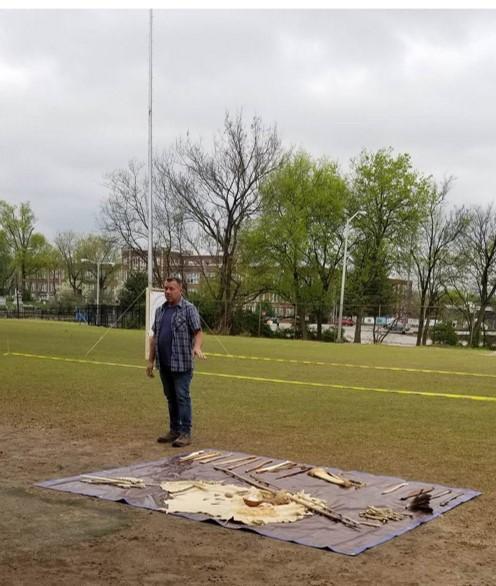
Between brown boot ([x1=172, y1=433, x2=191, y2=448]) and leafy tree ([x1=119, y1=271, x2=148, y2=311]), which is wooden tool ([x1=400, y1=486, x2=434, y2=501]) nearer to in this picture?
brown boot ([x1=172, y1=433, x2=191, y2=448])

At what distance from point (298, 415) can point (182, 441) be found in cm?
290

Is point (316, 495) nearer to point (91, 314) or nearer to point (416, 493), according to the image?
point (416, 493)

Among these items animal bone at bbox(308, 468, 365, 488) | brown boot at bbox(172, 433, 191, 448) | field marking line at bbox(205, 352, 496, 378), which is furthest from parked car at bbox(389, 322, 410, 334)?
animal bone at bbox(308, 468, 365, 488)

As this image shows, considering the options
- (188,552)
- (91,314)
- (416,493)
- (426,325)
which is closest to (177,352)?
(416,493)

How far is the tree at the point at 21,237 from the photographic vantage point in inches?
3123

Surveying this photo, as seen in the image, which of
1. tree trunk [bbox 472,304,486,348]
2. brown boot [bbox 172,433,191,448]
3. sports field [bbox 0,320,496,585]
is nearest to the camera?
sports field [bbox 0,320,496,585]

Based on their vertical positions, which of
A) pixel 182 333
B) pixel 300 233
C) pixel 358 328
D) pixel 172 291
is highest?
pixel 300 233

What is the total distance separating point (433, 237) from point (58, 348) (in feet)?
128

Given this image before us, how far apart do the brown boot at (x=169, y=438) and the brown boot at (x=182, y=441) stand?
114 mm

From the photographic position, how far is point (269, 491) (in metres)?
Answer: 5.78

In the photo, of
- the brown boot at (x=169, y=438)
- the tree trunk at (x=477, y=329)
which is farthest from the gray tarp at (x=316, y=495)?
the tree trunk at (x=477, y=329)

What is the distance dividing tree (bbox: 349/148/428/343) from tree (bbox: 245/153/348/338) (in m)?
1.64

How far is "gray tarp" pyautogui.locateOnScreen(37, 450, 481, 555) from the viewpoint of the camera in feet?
15.5

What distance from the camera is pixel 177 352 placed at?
8.02 metres
